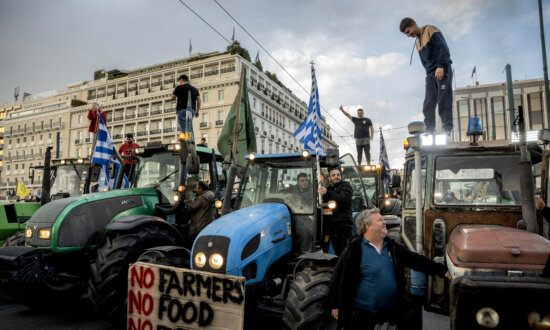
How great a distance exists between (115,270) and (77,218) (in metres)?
1.17

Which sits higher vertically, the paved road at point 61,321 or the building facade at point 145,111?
the building facade at point 145,111

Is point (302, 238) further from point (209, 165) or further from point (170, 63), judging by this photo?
point (170, 63)

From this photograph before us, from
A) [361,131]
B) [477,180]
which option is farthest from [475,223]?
[361,131]

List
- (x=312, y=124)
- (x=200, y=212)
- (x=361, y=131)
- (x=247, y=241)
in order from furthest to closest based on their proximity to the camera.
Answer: (x=361, y=131) < (x=312, y=124) < (x=200, y=212) < (x=247, y=241)

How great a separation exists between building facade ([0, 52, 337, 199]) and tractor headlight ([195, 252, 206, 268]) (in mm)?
56047

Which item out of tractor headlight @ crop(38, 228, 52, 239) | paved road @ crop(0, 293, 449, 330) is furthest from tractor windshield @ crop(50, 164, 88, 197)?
tractor headlight @ crop(38, 228, 52, 239)

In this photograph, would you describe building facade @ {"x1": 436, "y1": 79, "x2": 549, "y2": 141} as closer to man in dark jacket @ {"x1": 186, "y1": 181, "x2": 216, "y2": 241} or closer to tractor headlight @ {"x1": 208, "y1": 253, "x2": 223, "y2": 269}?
man in dark jacket @ {"x1": 186, "y1": 181, "x2": 216, "y2": 241}

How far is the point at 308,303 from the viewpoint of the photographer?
3615 millimetres

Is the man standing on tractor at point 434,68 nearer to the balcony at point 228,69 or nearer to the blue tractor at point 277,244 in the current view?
the blue tractor at point 277,244

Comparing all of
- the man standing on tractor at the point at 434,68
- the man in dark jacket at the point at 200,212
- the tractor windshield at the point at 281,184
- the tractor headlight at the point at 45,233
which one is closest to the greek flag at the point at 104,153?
the man in dark jacket at the point at 200,212

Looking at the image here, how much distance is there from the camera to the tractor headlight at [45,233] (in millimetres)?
5242

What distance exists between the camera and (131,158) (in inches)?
288

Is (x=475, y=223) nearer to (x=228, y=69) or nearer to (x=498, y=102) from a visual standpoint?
(x=498, y=102)

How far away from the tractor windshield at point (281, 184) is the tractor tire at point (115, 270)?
1.45 m
